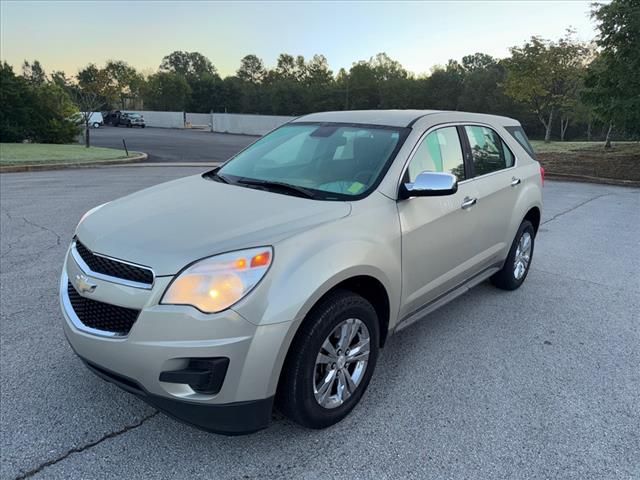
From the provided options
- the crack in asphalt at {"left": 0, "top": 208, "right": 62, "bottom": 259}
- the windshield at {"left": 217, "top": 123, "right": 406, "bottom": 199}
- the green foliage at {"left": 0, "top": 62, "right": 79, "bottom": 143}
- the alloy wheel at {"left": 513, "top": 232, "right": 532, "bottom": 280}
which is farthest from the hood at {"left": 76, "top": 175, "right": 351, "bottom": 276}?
the green foliage at {"left": 0, "top": 62, "right": 79, "bottom": 143}

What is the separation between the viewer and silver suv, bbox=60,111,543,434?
2.20 m

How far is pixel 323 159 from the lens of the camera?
11.5ft

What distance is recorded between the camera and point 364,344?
2.85m

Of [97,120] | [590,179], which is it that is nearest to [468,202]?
[590,179]

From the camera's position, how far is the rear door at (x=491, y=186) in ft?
12.9

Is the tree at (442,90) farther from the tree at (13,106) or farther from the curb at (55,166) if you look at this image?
the curb at (55,166)

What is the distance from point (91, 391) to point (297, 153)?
2160 mm

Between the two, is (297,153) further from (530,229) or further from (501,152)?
(530,229)

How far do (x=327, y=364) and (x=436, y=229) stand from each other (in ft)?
4.17

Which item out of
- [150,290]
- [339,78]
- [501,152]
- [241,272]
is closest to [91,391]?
[150,290]

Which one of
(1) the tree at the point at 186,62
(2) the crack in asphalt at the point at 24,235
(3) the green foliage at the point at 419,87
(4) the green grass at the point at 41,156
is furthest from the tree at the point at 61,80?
(1) the tree at the point at 186,62

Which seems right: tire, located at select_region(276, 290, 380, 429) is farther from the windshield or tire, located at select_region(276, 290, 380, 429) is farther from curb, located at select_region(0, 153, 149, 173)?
curb, located at select_region(0, 153, 149, 173)

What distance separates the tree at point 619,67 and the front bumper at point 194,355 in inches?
622

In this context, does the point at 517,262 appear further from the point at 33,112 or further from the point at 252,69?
the point at 252,69
